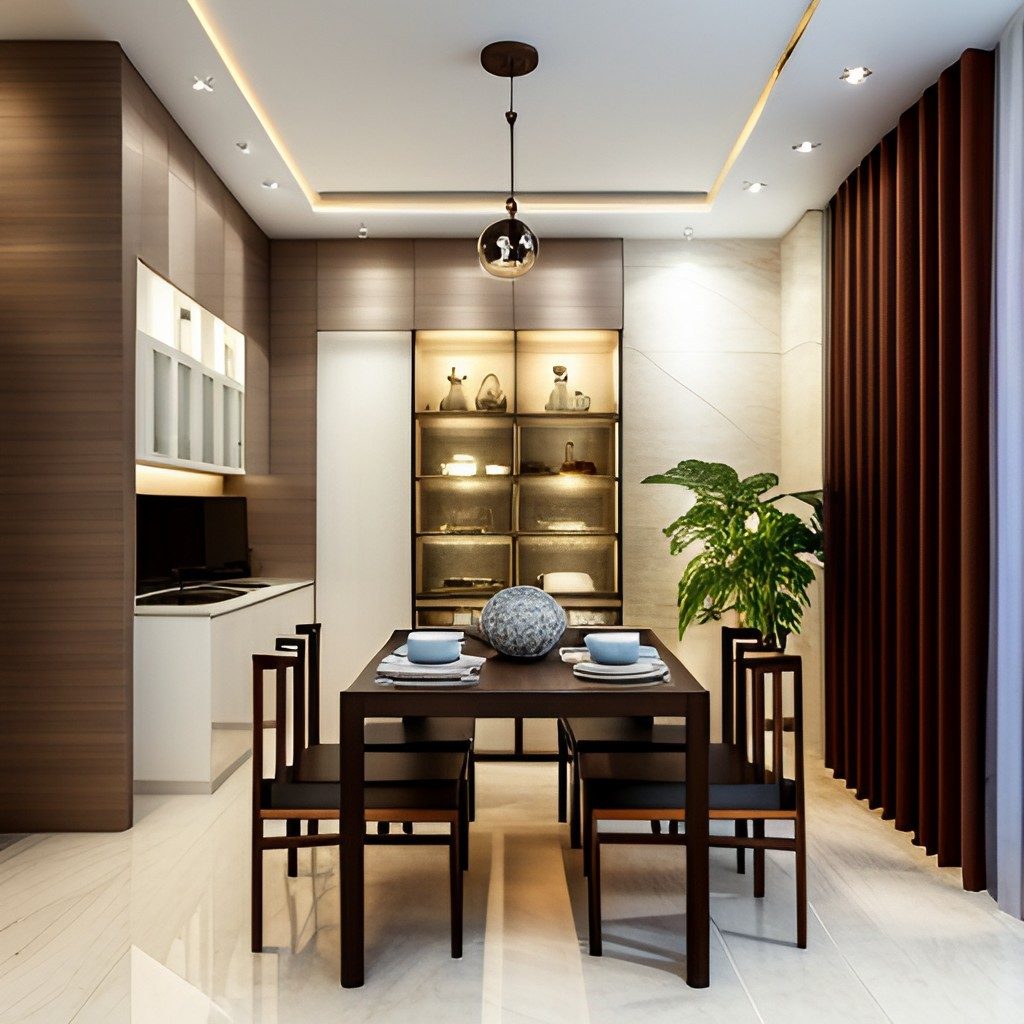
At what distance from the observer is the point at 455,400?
18.9 feet

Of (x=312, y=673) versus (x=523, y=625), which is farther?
(x=312, y=673)

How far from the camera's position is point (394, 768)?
276 centimetres

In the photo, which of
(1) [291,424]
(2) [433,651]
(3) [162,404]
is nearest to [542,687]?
(2) [433,651]

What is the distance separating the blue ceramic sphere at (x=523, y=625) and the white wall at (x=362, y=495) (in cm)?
290

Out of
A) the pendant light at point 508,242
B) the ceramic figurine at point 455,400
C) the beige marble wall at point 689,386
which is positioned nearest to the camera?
the pendant light at point 508,242

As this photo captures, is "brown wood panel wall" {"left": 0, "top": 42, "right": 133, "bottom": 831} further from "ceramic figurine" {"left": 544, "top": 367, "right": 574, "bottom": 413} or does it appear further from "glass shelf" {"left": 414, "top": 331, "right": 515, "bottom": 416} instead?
"ceramic figurine" {"left": 544, "top": 367, "right": 574, "bottom": 413}

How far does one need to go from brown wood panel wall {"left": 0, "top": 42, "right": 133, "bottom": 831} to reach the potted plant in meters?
2.58

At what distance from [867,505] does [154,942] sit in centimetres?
315

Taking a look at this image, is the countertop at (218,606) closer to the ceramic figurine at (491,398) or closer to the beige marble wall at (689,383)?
the ceramic figurine at (491,398)

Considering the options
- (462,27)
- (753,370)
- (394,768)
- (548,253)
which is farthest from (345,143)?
(394,768)

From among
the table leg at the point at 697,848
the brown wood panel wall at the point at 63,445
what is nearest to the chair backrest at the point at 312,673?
the brown wood panel wall at the point at 63,445

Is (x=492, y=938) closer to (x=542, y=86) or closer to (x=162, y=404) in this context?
(x=162, y=404)

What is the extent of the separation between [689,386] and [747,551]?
141cm

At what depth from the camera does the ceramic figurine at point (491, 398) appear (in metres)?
5.75
